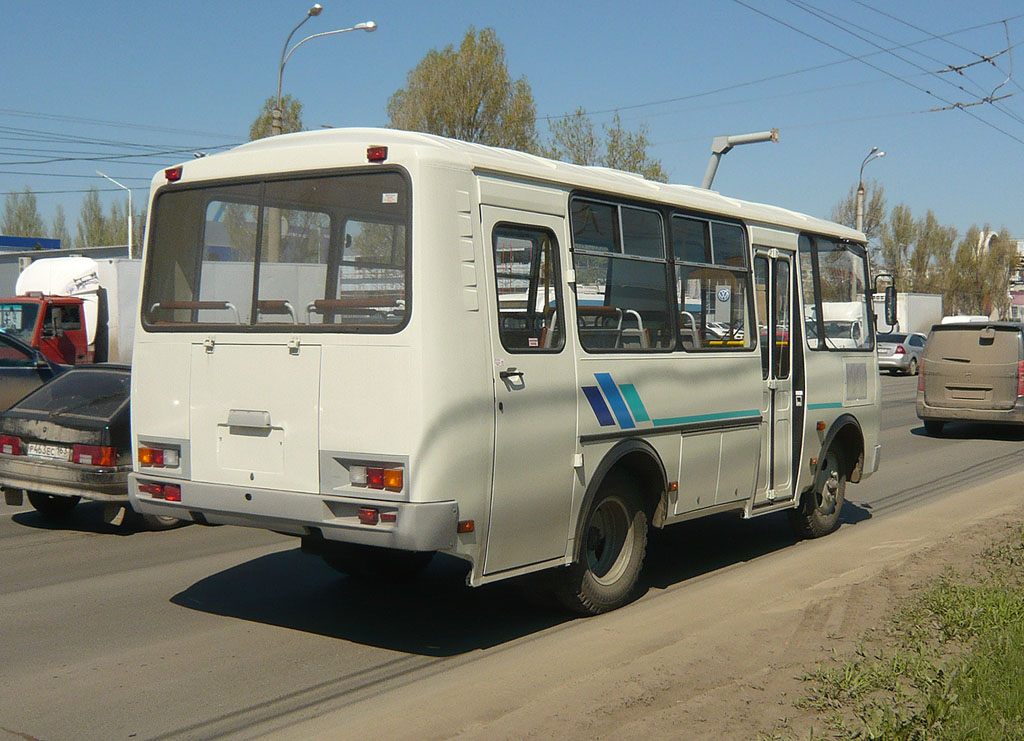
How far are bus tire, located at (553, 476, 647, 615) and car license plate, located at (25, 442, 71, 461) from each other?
4.93m

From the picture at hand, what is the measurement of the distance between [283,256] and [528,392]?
1.62m

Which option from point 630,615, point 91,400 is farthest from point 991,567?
point 91,400

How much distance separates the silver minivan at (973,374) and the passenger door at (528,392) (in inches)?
567

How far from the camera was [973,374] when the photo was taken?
19000mm

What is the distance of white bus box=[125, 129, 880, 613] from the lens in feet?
19.0

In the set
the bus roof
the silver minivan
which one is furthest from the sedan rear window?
the silver minivan

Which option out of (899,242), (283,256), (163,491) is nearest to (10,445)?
(163,491)

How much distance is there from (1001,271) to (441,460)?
76738 millimetres

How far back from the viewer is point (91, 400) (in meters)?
9.98

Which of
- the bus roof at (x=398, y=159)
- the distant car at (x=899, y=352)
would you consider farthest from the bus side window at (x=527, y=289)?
the distant car at (x=899, y=352)

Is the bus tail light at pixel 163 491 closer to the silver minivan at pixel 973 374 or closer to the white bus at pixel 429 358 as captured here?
the white bus at pixel 429 358

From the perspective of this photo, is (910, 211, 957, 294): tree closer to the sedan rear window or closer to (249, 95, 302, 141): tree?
(249, 95, 302, 141): tree

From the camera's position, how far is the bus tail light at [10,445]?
Result: 32.5ft

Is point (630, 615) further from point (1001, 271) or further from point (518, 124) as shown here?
point (1001, 271)
